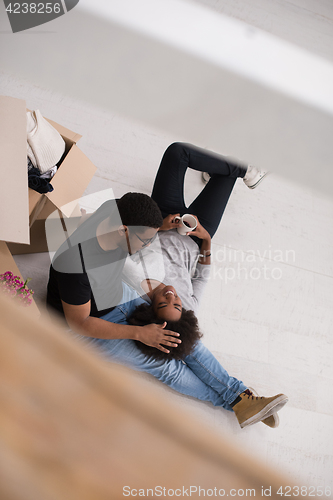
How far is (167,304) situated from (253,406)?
520 millimetres

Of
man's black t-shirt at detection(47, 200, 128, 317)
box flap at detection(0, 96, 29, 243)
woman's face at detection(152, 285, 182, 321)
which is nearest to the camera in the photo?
box flap at detection(0, 96, 29, 243)

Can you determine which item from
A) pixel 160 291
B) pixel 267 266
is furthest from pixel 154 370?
pixel 267 266

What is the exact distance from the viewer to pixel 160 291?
1.31m

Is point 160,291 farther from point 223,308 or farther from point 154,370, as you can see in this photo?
point 223,308

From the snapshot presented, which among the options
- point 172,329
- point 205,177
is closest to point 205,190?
point 205,177

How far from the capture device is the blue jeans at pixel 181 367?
1.24 m

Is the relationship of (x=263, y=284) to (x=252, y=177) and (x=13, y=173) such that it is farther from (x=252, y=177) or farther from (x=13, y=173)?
(x=13, y=173)

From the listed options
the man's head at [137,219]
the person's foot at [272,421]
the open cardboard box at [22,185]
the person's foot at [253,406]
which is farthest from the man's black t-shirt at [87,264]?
the person's foot at [272,421]

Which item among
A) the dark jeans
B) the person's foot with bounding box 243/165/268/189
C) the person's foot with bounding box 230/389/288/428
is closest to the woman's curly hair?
the person's foot with bounding box 230/389/288/428

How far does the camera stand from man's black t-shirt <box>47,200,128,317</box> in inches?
40.5

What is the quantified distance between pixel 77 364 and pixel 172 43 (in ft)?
0.44

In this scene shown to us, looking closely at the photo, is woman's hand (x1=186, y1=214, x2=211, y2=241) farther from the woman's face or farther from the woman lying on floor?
the woman's face

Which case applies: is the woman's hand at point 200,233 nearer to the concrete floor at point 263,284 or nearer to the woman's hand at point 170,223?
the woman's hand at point 170,223

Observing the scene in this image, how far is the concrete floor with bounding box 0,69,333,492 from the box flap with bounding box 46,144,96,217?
338 mm
